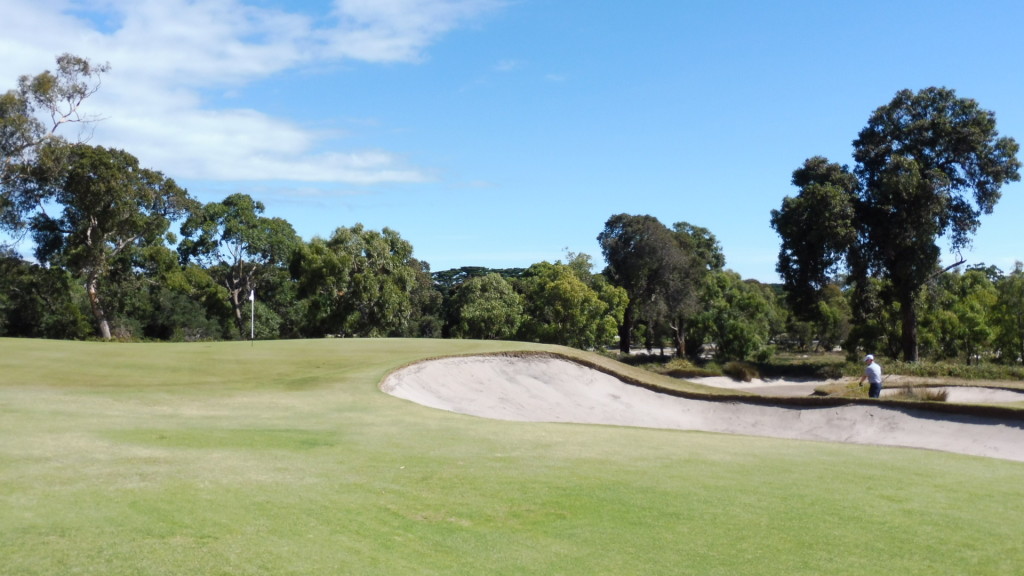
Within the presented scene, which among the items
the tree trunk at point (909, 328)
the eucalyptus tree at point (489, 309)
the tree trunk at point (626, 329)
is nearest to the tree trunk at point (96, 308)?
the eucalyptus tree at point (489, 309)

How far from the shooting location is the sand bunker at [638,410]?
64.4 feet

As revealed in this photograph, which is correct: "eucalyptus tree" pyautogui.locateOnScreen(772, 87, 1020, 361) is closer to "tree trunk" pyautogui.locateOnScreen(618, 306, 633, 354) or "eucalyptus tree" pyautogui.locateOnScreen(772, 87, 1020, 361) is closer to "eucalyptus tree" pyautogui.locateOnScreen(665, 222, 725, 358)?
"eucalyptus tree" pyautogui.locateOnScreen(665, 222, 725, 358)

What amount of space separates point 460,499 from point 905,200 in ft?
145

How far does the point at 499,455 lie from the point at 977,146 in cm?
4405

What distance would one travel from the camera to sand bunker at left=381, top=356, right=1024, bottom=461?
64.4 feet

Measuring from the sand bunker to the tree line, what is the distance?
77.9 feet

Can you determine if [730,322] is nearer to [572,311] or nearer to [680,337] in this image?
[680,337]

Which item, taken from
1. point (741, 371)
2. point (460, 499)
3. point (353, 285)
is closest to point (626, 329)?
point (741, 371)

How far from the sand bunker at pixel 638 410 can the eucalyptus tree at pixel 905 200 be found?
78.4ft

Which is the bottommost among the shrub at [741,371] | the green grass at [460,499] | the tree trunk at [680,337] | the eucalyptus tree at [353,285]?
the shrub at [741,371]

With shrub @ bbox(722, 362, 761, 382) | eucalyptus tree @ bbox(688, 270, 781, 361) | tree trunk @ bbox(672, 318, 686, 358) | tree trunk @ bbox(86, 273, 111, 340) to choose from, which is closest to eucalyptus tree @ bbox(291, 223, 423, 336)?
tree trunk @ bbox(86, 273, 111, 340)

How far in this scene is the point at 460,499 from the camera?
9.54m

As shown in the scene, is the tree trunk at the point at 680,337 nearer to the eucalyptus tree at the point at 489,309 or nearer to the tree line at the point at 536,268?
the tree line at the point at 536,268

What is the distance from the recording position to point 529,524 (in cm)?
877
